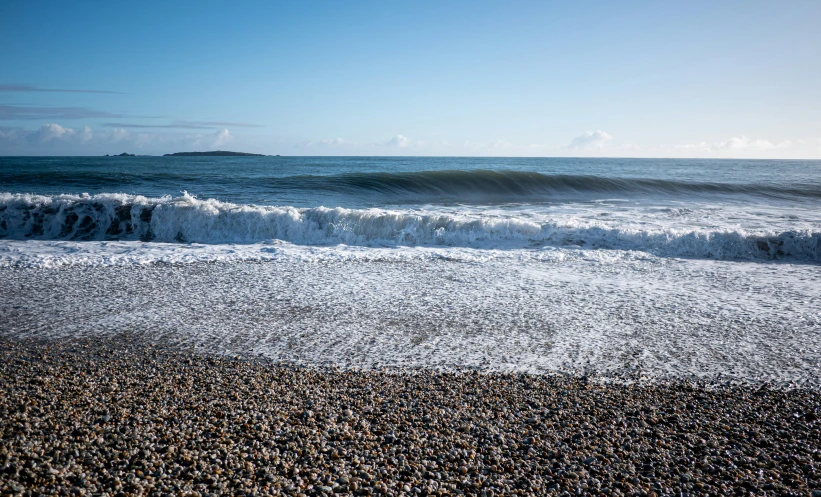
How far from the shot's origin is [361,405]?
333 centimetres

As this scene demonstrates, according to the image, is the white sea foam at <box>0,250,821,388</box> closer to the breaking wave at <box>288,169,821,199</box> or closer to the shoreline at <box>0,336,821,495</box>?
the shoreline at <box>0,336,821,495</box>

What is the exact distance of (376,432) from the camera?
297cm

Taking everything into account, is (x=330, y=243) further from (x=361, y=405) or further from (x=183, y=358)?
(x=361, y=405)

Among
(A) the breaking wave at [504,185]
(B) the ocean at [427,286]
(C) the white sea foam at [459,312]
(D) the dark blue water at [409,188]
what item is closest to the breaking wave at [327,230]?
(B) the ocean at [427,286]

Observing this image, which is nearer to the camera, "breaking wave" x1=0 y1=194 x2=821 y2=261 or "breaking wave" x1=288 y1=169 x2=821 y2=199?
"breaking wave" x1=0 y1=194 x2=821 y2=261

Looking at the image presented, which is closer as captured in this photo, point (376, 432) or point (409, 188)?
point (376, 432)

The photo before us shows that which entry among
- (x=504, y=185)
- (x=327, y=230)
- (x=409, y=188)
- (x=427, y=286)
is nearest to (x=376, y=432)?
(x=427, y=286)

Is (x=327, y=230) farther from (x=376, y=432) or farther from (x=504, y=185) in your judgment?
(x=504, y=185)

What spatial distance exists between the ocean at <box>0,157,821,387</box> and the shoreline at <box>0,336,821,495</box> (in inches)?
16.8

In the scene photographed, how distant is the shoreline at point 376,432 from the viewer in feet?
8.23

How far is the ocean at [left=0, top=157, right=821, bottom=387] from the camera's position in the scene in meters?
4.41

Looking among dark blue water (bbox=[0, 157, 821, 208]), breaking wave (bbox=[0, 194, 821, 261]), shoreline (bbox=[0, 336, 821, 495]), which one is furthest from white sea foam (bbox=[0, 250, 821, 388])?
dark blue water (bbox=[0, 157, 821, 208])

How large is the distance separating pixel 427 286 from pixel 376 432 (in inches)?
146

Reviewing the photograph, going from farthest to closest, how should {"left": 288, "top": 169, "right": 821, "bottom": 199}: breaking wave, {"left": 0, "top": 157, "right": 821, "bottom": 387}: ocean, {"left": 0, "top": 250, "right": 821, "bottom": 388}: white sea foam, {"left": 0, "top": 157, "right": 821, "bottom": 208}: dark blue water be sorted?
{"left": 288, "top": 169, "right": 821, "bottom": 199}: breaking wave → {"left": 0, "top": 157, "right": 821, "bottom": 208}: dark blue water → {"left": 0, "top": 157, "right": 821, "bottom": 387}: ocean → {"left": 0, "top": 250, "right": 821, "bottom": 388}: white sea foam
